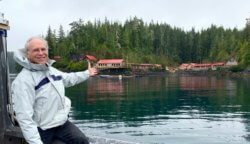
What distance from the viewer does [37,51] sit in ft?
14.1

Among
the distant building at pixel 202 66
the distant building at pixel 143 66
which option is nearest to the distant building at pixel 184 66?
the distant building at pixel 202 66

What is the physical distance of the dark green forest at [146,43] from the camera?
503ft

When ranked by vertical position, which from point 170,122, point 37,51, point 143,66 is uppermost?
point 37,51

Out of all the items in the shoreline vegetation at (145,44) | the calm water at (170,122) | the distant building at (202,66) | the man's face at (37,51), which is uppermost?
the shoreline vegetation at (145,44)

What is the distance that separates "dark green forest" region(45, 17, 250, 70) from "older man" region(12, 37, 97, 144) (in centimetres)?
12921

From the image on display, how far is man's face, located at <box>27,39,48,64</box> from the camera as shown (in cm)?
428

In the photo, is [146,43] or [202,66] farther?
[146,43]

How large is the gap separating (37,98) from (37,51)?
20.5 inches

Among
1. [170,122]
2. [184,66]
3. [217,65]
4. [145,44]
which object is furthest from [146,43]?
[170,122]

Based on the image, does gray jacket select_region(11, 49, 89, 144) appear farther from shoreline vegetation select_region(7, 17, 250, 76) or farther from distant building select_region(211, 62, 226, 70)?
distant building select_region(211, 62, 226, 70)

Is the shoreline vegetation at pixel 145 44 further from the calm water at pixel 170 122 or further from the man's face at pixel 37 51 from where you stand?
the man's face at pixel 37 51

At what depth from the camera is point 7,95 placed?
5719 millimetres

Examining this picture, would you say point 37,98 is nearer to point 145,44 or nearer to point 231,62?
point 231,62

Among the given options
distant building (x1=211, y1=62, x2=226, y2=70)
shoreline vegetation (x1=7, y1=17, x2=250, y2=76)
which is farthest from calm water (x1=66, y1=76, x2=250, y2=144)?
distant building (x1=211, y1=62, x2=226, y2=70)
